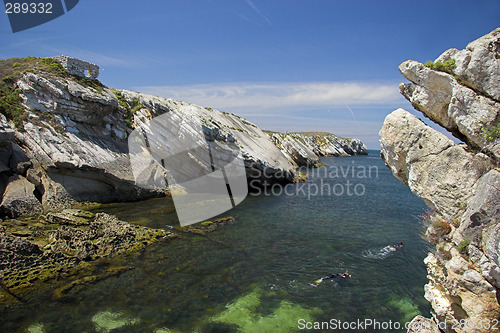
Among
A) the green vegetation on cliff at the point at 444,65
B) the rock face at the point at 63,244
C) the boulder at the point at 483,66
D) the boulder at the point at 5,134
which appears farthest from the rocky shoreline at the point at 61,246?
the boulder at the point at 483,66

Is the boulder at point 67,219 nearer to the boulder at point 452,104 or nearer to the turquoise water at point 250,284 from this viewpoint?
the turquoise water at point 250,284

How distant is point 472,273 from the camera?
24.0 feet

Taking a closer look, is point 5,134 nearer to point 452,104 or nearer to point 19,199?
point 19,199

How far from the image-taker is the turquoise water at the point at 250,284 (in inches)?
495

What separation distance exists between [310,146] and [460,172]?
11498 cm

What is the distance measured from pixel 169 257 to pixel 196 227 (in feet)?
22.1

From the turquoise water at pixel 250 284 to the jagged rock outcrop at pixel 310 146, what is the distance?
166 ft

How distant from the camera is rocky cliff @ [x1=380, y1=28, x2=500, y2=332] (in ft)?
23.9

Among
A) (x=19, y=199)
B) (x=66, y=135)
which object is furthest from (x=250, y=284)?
(x=66, y=135)

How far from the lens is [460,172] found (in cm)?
877

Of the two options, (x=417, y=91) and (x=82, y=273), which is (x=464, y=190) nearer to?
(x=417, y=91)

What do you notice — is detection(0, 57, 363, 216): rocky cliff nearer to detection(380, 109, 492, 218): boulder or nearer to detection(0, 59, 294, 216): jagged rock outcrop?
detection(0, 59, 294, 216): jagged rock outcrop

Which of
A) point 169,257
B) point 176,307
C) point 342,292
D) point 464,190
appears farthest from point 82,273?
point 464,190

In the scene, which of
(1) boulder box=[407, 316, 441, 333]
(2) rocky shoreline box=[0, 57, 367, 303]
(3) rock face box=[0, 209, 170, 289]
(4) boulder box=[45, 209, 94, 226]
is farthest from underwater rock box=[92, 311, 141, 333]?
(4) boulder box=[45, 209, 94, 226]
